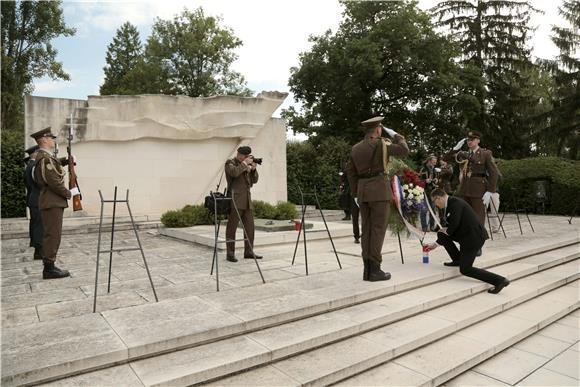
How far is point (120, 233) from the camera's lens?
36.6ft

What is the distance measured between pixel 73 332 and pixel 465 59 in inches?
1108

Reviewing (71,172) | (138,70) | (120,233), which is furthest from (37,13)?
(71,172)

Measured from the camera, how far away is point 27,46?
2517 cm

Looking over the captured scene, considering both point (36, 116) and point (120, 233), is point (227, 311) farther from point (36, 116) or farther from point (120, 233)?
point (36, 116)

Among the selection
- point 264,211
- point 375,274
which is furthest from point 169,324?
point 264,211

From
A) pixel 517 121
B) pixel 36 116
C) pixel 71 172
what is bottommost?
pixel 71 172

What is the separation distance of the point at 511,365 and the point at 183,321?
3.22 meters

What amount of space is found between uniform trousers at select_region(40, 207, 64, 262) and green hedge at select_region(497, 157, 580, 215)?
49.5 ft

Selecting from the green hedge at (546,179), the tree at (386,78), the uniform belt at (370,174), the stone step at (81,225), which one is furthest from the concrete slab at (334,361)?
the tree at (386,78)

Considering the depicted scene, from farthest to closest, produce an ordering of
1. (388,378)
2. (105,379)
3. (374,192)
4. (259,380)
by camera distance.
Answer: (374,192), (388,378), (259,380), (105,379)

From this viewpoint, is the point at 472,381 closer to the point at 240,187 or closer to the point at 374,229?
the point at 374,229

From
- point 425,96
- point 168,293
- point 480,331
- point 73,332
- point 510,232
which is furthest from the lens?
point 425,96

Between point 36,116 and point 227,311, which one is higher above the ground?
point 36,116

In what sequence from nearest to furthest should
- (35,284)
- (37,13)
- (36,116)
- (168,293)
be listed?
(168,293) < (35,284) < (36,116) < (37,13)
